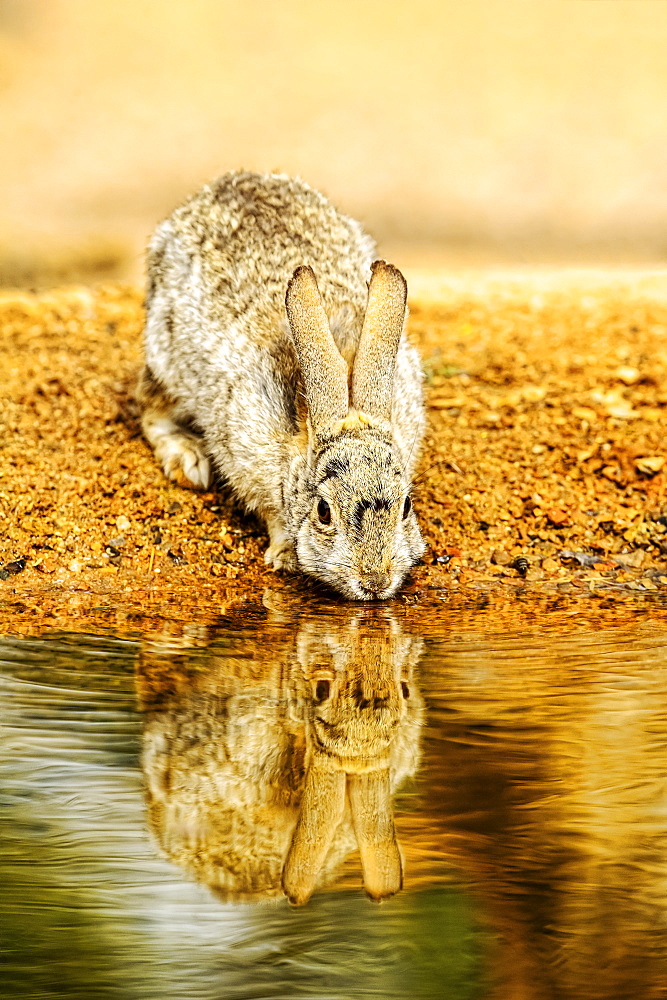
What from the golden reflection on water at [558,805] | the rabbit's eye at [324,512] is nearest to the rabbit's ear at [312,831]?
the golden reflection on water at [558,805]

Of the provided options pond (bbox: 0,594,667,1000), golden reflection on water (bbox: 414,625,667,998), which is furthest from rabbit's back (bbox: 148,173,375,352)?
golden reflection on water (bbox: 414,625,667,998)

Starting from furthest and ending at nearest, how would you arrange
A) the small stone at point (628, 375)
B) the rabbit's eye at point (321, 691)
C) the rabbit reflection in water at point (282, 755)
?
the small stone at point (628, 375) → the rabbit's eye at point (321, 691) → the rabbit reflection in water at point (282, 755)

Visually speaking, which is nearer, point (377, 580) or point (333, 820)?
point (333, 820)

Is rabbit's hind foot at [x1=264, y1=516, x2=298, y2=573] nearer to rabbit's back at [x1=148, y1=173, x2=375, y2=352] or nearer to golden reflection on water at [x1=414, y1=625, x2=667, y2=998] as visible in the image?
rabbit's back at [x1=148, y1=173, x2=375, y2=352]

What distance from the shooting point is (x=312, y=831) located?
9.53 ft

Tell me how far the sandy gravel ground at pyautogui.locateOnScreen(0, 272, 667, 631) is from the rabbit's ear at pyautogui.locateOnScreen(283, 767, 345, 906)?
5.53ft

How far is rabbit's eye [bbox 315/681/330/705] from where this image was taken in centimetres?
383

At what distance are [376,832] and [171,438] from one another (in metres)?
4.01

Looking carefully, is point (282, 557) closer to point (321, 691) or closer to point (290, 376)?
point (290, 376)

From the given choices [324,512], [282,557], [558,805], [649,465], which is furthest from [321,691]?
[649,465]

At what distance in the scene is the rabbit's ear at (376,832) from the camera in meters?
2.66

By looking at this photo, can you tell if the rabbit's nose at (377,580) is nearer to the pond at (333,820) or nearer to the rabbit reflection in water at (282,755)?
the rabbit reflection in water at (282,755)

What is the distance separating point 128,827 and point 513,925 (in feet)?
3.20

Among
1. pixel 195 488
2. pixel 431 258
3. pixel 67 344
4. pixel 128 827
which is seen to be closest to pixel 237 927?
pixel 128 827
